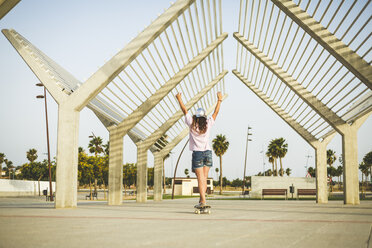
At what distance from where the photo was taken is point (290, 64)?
16.3 metres

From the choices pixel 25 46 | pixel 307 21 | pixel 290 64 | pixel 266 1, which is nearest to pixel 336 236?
pixel 307 21

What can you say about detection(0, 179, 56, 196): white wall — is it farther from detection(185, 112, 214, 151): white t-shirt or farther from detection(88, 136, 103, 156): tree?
detection(185, 112, 214, 151): white t-shirt

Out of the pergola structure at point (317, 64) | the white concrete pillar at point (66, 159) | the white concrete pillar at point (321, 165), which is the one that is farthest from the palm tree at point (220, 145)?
the white concrete pillar at point (66, 159)

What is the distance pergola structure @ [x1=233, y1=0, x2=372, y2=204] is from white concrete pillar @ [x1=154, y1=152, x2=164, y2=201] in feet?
26.5

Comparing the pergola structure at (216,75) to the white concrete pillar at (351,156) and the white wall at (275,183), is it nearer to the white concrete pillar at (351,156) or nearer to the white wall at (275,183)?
the white concrete pillar at (351,156)

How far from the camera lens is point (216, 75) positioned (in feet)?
77.7

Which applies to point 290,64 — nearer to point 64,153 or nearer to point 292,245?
point 64,153

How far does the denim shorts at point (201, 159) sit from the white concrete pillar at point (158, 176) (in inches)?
664

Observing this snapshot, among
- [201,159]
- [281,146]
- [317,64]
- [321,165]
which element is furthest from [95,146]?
[201,159]

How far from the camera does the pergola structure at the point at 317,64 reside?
1095 centimetres

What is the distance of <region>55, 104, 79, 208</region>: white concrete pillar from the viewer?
1004 centimetres

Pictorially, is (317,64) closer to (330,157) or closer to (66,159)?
(66,159)

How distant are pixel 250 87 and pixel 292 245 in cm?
2078

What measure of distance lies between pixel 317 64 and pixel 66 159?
10346 mm
